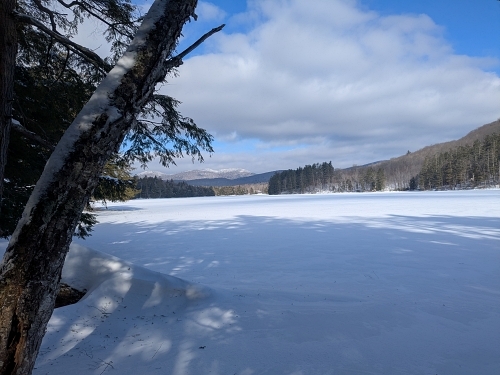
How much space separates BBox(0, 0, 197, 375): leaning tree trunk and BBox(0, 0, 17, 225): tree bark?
120cm

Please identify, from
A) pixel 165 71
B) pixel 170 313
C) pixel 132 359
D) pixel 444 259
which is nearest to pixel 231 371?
pixel 132 359

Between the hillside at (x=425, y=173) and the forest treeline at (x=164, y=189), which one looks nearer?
the hillside at (x=425, y=173)

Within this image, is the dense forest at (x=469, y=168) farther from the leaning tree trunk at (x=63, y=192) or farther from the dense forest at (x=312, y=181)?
the leaning tree trunk at (x=63, y=192)

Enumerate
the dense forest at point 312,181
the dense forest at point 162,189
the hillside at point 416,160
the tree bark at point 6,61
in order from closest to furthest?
the tree bark at point 6,61, the dense forest at point 162,189, the dense forest at point 312,181, the hillside at point 416,160

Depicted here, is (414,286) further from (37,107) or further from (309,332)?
(37,107)

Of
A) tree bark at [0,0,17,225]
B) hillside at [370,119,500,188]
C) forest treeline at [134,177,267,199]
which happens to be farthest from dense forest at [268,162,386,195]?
tree bark at [0,0,17,225]

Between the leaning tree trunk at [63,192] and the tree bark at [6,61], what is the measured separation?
1200mm

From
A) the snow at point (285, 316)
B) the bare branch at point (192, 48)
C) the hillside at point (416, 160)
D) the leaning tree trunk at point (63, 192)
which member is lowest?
the snow at point (285, 316)

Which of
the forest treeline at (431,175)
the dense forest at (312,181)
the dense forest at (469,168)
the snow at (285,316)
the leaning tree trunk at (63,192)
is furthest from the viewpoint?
the dense forest at (312,181)

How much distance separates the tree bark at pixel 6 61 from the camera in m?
2.25

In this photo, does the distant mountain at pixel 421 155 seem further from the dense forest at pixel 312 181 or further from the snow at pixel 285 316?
the snow at pixel 285 316

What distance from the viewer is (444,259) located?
6.61 meters

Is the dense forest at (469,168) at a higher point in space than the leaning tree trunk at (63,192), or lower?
higher

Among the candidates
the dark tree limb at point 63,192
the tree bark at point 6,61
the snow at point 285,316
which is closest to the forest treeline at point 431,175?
the snow at point 285,316
